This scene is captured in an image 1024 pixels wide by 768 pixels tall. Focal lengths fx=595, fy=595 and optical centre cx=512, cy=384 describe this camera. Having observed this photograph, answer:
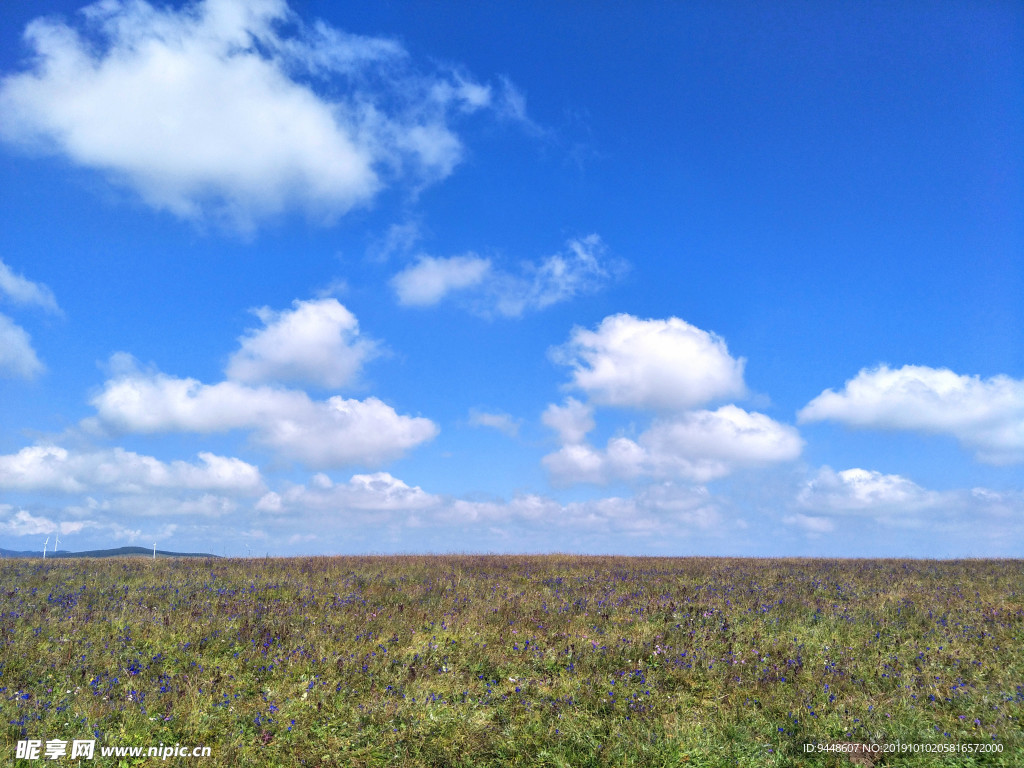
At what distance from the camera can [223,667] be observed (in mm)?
11734

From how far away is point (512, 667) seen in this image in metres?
11.9

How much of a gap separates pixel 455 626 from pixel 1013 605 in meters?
14.1

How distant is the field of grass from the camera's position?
9227 mm

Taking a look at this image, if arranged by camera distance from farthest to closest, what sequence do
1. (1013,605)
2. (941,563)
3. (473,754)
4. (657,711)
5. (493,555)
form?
1. (493,555)
2. (941,563)
3. (1013,605)
4. (657,711)
5. (473,754)

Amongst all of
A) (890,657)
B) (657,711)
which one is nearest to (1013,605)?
(890,657)

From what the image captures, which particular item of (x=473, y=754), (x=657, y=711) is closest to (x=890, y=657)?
(x=657, y=711)

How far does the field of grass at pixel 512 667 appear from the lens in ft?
30.3

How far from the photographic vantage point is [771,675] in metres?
11.4

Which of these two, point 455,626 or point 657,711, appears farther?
point 455,626

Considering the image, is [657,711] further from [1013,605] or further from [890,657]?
[1013,605]

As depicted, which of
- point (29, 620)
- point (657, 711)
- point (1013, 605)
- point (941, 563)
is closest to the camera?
point (657, 711)

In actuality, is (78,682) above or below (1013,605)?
below

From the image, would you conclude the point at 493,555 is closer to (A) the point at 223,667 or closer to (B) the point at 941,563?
(A) the point at 223,667

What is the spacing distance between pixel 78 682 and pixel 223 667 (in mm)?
2402
